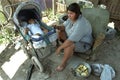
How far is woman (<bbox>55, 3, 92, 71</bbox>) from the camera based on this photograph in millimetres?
3633

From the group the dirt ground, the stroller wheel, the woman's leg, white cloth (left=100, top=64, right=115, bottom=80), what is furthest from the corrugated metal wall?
the stroller wheel

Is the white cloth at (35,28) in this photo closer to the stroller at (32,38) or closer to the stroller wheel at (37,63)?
the stroller at (32,38)

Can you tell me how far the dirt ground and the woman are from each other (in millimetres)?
181

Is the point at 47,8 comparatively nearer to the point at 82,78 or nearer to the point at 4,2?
the point at 4,2

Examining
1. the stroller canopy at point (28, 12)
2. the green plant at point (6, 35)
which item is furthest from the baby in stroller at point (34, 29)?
the green plant at point (6, 35)

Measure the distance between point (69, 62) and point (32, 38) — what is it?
1220 mm

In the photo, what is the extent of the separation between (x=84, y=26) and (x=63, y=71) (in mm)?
1071

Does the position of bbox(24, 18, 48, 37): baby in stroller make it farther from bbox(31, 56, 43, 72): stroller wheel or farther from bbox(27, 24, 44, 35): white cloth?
bbox(31, 56, 43, 72): stroller wheel

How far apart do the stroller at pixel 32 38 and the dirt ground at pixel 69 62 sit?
0.26 metres

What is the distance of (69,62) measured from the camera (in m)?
4.27

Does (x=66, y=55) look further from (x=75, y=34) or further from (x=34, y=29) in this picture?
(x=34, y=29)

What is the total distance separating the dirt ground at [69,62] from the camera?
394 centimetres

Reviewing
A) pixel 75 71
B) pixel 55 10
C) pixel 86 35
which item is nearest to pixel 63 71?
pixel 75 71

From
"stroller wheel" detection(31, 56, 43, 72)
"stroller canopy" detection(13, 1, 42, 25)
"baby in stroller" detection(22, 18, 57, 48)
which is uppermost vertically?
"stroller canopy" detection(13, 1, 42, 25)
